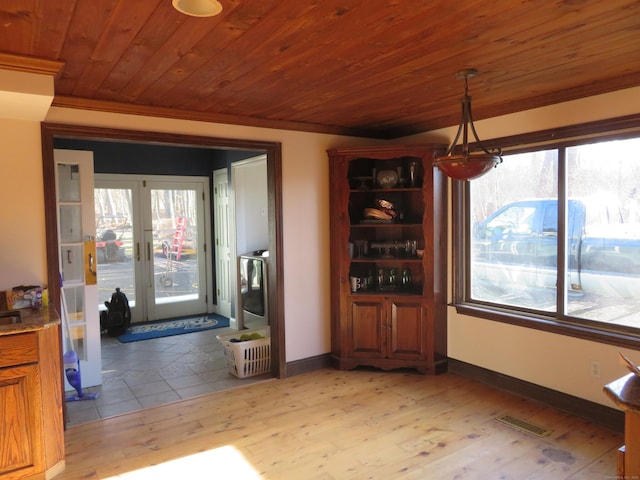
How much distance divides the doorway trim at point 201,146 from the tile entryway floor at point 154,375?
1.81 feet

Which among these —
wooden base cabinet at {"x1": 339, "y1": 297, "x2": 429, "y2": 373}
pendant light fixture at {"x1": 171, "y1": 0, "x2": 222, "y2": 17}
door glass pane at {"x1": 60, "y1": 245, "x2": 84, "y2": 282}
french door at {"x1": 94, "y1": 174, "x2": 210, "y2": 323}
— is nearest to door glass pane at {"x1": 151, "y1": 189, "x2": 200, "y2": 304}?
french door at {"x1": 94, "y1": 174, "x2": 210, "y2": 323}

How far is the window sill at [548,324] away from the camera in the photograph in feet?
9.74

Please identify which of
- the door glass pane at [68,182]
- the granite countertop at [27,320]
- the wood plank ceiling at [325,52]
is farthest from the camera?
the door glass pane at [68,182]

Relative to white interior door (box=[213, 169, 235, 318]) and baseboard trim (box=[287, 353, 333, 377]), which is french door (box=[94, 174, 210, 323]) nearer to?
white interior door (box=[213, 169, 235, 318])

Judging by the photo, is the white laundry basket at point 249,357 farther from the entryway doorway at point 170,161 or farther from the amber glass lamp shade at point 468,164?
the amber glass lamp shade at point 468,164

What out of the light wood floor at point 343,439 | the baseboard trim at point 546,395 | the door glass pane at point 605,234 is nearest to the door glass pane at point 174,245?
the light wood floor at point 343,439

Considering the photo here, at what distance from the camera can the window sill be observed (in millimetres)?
2969

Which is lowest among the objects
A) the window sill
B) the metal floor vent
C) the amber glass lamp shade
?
the metal floor vent

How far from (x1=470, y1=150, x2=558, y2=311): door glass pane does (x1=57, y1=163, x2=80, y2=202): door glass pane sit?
3462mm

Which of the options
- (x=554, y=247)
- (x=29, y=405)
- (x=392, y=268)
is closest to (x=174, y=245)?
(x=392, y=268)

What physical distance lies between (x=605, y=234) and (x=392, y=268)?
187 centimetres

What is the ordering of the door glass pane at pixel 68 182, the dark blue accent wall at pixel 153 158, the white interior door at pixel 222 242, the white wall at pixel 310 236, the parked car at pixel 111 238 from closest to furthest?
1. the white wall at pixel 310 236
2. the door glass pane at pixel 68 182
3. the dark blue accent wall at pixel 153 158
4. the parked car at pixel 111 238
5. the white interior door at pixel 222 242

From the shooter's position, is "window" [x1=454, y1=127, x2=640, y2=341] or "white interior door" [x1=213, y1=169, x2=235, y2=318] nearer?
"window" [x1=454, y1=127, x2=640, y2=341]

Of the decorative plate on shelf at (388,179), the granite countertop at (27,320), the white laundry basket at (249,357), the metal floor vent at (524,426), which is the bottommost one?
the metal floor vent at (524,426)
